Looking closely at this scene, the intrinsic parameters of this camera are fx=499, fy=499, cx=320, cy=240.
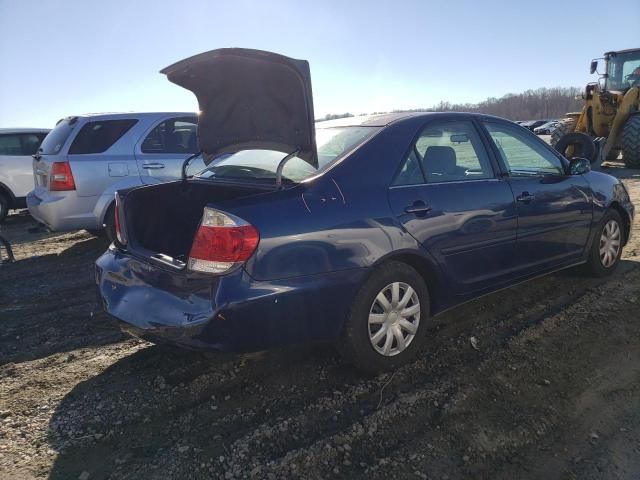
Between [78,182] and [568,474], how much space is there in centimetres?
588

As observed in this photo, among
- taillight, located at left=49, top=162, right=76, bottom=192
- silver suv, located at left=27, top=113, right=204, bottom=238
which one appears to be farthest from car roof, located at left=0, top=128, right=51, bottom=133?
taillight, located at left=49, top=162, right=76, bottom=192

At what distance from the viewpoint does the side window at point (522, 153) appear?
12.9 ft

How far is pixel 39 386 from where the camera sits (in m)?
3.12

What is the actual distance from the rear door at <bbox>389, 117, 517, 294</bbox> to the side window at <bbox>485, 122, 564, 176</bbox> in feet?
0.71

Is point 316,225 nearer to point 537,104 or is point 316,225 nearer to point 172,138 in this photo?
point 172,138

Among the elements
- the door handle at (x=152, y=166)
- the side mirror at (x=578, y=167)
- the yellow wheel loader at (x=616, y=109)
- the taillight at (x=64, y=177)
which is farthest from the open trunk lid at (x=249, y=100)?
the yellow wheel loader at (x=616, y=109)

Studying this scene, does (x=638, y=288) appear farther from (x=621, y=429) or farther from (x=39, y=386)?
(x=39, y=386)

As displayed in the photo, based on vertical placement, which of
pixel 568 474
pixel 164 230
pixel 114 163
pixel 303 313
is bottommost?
pixel 568 474

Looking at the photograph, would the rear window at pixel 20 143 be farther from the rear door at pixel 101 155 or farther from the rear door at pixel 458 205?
the rear door at pixel 458 205

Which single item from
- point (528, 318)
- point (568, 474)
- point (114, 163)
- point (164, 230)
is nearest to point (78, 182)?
point (114, 163)

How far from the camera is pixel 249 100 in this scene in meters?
3.26

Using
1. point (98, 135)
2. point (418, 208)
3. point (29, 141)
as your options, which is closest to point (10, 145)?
point (29, 141)

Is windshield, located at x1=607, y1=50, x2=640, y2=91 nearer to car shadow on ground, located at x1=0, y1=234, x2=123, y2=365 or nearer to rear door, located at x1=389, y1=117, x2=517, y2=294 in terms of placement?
rear door, located at x1=389, y1=117, x2=517, y2=294

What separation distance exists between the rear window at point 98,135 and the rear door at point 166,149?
0.95ft
